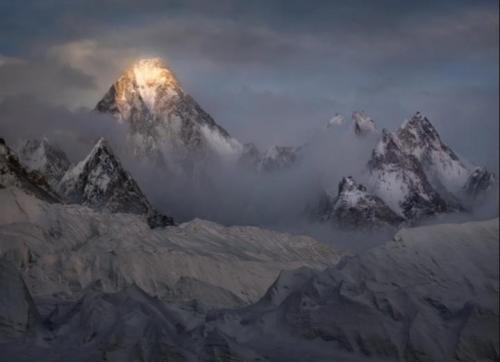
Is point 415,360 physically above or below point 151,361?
above

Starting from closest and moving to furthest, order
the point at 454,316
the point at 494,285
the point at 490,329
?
the point at 494,285
the point at 490,329
the point at 454,316

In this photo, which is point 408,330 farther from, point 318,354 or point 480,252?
point 480,252

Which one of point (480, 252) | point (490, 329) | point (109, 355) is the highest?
point (480, 252)

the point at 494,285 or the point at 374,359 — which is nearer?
the point at 494,285

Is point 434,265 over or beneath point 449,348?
over

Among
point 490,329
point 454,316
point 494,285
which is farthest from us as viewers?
point 454,316

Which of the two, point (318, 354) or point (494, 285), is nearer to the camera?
point (494, 285)

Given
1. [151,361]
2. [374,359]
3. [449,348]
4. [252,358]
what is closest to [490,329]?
[449,348]

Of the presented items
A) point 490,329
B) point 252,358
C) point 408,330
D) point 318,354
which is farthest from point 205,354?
point 490,329

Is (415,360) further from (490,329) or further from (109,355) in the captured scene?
(109,355)
